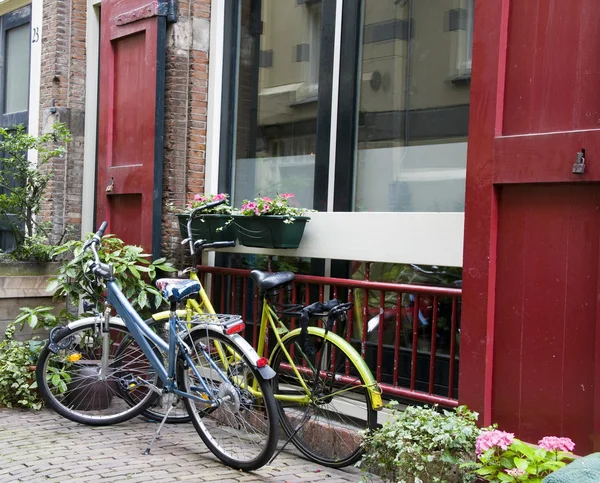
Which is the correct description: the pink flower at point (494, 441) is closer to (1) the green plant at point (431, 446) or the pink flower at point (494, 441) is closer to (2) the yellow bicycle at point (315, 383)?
(1) the green plant at point (431, 446)

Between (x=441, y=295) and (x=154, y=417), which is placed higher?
(x=441, y=295)

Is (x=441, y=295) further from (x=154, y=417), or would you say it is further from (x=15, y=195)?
(x=15, y=195)

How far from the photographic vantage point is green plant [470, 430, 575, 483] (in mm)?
3242

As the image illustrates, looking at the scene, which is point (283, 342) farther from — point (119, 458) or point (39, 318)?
point (39, 318)

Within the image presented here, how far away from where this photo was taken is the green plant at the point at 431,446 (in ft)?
12.1

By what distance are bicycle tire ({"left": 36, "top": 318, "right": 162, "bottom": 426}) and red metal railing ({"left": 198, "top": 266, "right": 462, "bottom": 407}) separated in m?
1.13

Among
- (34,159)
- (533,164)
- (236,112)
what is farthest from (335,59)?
(34,159)

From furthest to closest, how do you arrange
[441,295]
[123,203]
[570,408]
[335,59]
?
[123,203] < [335,59] < [441,295] < [570,408]

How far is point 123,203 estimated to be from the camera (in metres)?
6.86

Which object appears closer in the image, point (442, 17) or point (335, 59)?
point (442, 17)

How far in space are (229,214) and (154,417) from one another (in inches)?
61.3

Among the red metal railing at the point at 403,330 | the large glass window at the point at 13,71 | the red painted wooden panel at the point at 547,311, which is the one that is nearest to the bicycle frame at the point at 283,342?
the red metal railing at the point at 403,330

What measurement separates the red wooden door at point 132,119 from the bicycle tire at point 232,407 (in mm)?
1637

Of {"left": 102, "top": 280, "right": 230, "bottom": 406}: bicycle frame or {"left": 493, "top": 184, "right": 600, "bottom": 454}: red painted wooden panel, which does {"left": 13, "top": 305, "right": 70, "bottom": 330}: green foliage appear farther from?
{"left": 493, "top": 184, "right": 600, "bottom": 454}: red painted wooden panel
